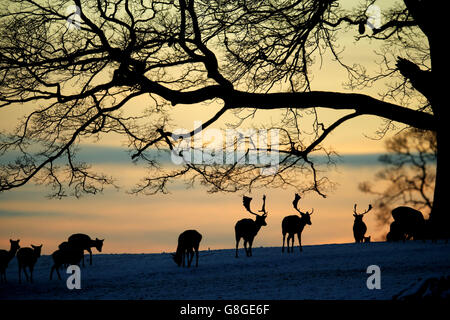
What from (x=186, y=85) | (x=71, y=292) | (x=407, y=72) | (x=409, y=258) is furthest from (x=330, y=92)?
(x=71, y=292)

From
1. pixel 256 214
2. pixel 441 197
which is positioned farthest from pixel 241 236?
pixel 441 197

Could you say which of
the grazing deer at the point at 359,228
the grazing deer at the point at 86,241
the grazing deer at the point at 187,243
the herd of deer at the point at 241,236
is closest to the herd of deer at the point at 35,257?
the herd of deer at the point at 241,236

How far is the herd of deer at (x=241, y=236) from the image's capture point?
17.2 meters

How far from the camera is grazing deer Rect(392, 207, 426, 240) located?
70.3 feet

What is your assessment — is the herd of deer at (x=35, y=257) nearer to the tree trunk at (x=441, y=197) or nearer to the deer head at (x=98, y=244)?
the deer head at (x=98, y=244)

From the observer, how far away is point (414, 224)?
70.7 feet

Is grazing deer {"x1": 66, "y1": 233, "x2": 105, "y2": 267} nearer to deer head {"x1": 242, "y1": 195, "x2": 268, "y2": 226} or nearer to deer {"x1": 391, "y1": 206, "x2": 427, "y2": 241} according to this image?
deer head {"x1": 242, "y1": 195, "x2": 268, "y2": 226}

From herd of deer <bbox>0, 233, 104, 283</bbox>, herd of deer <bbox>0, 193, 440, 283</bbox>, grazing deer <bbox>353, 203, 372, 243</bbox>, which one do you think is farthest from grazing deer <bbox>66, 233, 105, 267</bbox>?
grazing deer <bbox>353, 203, 372, 243</bbox>

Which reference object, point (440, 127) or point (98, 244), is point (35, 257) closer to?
point (98, 244)

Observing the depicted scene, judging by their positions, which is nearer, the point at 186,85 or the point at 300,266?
the point at 300,266

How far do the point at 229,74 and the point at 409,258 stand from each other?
27.0 ft

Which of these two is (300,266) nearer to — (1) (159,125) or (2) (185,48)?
(1) (159,125)

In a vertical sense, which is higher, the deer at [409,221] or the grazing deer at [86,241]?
the deer at [409,221]
